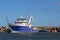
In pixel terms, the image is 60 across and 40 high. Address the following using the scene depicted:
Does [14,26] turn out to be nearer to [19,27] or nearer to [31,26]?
[19,27]

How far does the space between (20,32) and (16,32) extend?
8.26ft

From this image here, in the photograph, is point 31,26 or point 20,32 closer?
point 20,32

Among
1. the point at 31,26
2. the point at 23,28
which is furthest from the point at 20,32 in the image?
the point at 31,26

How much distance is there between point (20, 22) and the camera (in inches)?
5487

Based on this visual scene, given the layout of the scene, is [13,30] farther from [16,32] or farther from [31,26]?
[31,26]

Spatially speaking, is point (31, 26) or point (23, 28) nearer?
point (23, 28)

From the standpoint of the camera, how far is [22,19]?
141875 millimetres

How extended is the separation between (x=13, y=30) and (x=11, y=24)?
5.30 m

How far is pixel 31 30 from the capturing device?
140 meters

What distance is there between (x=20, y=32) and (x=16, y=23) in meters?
6.78

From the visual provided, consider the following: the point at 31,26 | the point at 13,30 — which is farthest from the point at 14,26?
the point at 31,26

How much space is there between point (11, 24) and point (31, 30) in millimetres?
10648

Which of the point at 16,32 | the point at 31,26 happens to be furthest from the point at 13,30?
the point at 31,26

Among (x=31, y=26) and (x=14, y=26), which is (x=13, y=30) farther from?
(x=31, y=26)
